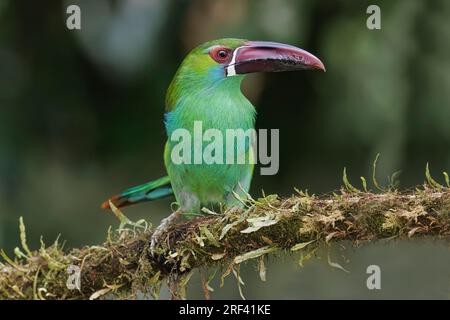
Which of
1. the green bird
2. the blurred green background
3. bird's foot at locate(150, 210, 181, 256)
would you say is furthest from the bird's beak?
bird's foot at locate(150, 210, 181, 256)

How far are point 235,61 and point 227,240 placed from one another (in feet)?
4.94

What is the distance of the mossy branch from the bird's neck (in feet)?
3.53

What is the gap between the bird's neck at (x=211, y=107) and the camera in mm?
3861

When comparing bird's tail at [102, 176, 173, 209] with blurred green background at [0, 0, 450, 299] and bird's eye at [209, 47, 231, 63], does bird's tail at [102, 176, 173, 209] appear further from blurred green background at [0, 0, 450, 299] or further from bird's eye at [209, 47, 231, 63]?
blurred green background at [0, 0, 450, 299]

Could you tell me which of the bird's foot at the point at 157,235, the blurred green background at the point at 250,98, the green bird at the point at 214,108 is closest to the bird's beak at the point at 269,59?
the green bird at the point at 214,108

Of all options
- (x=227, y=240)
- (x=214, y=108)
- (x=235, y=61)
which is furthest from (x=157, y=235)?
(x=235, y=61)

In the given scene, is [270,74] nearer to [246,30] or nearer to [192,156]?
[246,30]

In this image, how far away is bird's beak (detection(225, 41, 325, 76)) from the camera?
12.2 feet

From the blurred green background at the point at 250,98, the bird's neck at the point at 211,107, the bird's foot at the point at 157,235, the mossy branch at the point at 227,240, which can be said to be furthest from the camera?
the blurred green background at the point at 250,98

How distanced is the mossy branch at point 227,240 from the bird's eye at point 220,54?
4.16ft

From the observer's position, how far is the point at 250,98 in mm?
5023

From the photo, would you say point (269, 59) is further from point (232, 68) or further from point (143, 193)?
point (143, 193)

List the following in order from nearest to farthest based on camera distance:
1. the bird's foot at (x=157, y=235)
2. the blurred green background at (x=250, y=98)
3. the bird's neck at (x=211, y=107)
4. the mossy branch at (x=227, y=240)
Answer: the mossy branch at (x=227, y=240)
the bird's foot at (x=157, y=235)
the bird's neck at (x=211, y=107)
the blurred green background at (x=250, y=98)

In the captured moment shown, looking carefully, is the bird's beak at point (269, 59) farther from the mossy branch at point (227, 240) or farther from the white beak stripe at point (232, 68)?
the mossy branch at point (227, 240)
